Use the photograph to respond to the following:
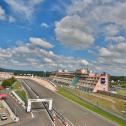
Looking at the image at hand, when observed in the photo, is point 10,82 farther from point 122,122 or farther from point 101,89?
point 122,122

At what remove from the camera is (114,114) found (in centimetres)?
9888

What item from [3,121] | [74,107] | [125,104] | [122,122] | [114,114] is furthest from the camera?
[125,104]

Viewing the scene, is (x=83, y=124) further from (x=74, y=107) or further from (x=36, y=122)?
(x=74, y=107)

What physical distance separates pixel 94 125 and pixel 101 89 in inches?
4245

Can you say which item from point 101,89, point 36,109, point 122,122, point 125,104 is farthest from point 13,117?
point 101,89

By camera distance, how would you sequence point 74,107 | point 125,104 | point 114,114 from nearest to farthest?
1. point 114,114
2. point 74,107
3. point 125,104

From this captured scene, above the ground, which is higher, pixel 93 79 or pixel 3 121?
pixel 93 79

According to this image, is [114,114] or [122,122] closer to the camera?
[122,122]

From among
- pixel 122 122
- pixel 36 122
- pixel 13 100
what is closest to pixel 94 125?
pixel 122 122

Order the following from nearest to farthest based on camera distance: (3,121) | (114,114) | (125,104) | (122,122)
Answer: (3,121) < (122,122) < (114,114) < (125,104)

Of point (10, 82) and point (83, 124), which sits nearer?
point (83, 124)

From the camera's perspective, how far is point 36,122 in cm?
8000

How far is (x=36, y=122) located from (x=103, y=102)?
63449 millimetres

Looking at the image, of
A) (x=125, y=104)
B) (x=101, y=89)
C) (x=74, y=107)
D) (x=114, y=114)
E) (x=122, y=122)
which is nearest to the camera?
(x=122, y=122)
